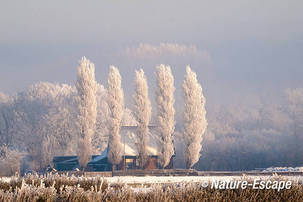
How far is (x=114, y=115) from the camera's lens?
4575 cm

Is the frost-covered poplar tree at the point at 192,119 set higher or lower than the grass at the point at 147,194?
higher

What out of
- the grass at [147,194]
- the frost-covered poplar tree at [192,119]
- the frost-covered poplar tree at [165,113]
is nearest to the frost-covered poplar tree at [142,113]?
the frost-covered poplar tree at [165,113]

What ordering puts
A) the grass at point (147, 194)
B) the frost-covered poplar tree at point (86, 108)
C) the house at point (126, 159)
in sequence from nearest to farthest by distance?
the grass at point (147, 194)
the frost-covered poplar tree at point (86, 108)
the house at point (126, 159)

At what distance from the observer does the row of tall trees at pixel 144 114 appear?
44.5m

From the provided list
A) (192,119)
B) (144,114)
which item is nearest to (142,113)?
(144,114)

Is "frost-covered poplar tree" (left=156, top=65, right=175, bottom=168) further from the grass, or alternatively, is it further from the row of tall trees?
the grass

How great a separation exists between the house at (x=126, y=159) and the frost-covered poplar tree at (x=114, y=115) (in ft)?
3.02

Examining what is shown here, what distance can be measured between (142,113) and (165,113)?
202 cm

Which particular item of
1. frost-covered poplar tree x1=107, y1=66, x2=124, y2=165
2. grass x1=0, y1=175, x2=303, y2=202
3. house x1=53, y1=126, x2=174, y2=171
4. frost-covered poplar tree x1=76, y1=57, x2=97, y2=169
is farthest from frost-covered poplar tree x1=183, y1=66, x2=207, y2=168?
grass x1=0, y1=175, x2=303, y2=202

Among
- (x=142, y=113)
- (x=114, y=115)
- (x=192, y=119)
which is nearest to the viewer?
(x=192, y=119)

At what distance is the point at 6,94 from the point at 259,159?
126ft

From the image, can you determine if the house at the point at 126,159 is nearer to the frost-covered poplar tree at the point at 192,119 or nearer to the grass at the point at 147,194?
the frost-covered poplar tree at the point at 192,119

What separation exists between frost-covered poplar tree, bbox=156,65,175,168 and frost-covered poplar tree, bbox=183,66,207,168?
1.28m

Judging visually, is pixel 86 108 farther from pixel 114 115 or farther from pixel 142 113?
pixel 142 113
